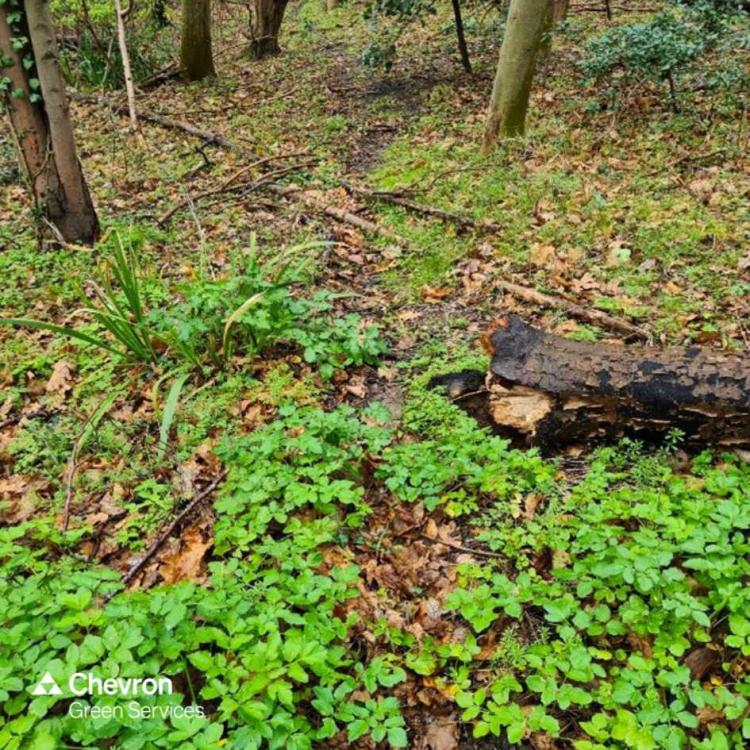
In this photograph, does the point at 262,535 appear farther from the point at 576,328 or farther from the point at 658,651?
the point at 576,328

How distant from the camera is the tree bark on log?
9.75 ft

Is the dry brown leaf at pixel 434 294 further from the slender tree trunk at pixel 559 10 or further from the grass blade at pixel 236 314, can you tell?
the slender tree trunk at pixel 559 10

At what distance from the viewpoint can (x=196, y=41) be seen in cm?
1130

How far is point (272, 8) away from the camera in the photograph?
1284 cm

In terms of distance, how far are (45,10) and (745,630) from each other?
6.30 metres

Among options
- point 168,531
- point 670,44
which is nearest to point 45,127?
point 168,531

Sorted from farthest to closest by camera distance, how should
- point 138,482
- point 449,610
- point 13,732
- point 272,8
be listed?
point 272,8
point 138,482
point 449,610
point 13,732

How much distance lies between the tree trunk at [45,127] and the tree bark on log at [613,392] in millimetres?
4449

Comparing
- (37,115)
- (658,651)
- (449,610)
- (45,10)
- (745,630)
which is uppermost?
(45,10)

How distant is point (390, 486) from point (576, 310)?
85.9 inches

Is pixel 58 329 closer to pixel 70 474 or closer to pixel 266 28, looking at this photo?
pixel 70 474

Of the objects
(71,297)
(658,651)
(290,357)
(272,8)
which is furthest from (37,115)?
(272,8)

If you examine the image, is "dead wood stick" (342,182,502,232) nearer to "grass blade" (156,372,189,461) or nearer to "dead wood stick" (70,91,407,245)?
"dead wood stick" (70,91,407,245)

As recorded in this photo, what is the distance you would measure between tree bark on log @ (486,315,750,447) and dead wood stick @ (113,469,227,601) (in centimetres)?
162
